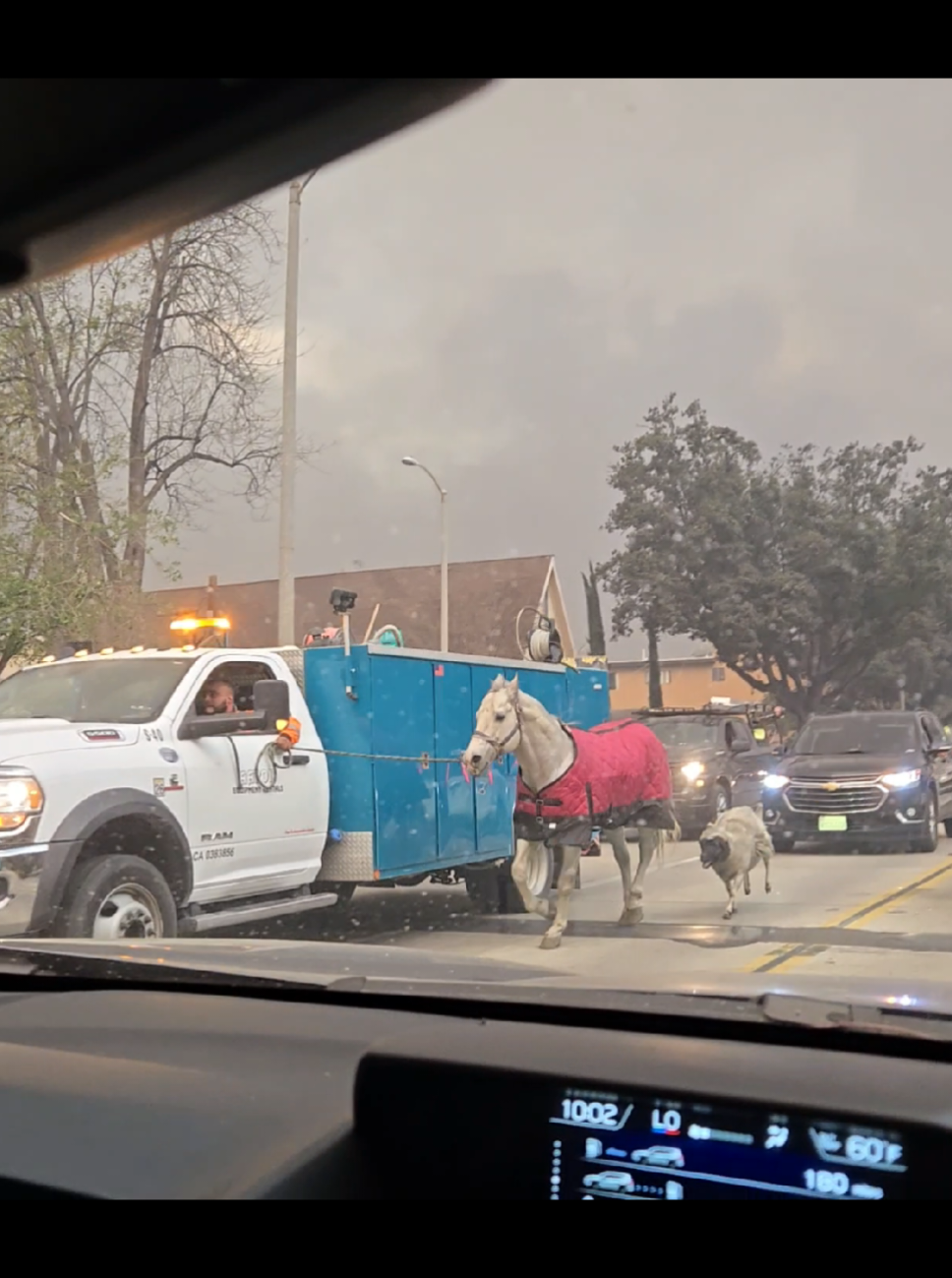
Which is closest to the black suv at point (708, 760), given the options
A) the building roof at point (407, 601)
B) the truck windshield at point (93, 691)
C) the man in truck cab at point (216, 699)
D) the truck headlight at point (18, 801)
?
the building roof at point (407, 601)

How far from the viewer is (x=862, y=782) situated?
30.2 ft

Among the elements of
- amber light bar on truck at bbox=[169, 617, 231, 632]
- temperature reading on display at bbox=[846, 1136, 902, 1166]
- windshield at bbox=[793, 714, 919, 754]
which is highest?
amber light bar on truck at bbox=[169, 617, 231, 632]

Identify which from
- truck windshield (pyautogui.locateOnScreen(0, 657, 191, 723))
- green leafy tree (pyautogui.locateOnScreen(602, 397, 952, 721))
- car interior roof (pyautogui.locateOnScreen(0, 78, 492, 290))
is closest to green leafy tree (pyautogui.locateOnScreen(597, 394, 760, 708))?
green leafy tree (pyautogui.locateOnScreen(602, 397, 952, 721))

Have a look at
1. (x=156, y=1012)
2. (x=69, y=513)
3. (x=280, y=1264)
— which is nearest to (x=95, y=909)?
(x=156, y=1012)

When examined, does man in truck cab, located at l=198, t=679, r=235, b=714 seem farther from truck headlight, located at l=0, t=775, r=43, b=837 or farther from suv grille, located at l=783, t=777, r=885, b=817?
suv grille, located at l=783, t=777, r=885, b=817

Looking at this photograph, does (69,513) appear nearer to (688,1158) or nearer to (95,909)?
(95,909)

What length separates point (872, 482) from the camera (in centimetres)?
910

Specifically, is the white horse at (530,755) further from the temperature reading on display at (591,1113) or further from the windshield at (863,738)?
the temperature reading on display at (591,1113)

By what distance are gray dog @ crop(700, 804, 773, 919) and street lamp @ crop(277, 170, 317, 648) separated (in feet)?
13.8

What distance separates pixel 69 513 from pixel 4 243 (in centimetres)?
1110

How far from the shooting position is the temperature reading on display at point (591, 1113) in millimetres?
2621

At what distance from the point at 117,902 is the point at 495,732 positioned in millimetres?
3076

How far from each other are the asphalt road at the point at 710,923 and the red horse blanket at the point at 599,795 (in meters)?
0.53

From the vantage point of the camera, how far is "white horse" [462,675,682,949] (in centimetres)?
887
